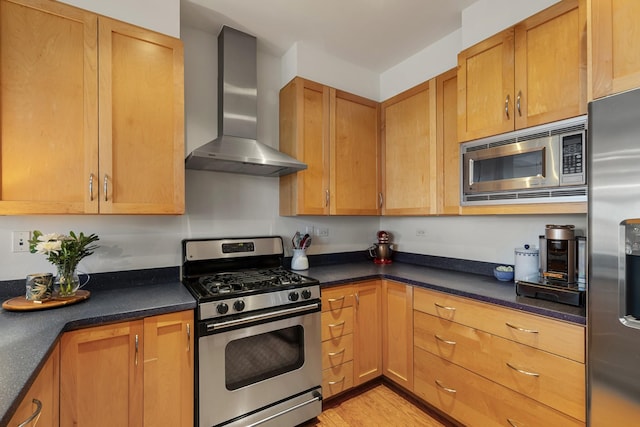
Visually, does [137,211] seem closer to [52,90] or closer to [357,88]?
[52,90]

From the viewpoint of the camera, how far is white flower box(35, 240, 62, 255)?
1.43 m

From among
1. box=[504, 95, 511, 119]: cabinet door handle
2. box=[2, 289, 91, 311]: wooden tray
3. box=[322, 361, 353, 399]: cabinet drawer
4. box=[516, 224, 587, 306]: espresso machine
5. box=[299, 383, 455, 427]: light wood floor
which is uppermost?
box=[504, 95, 511, 119]: cabinet door handle

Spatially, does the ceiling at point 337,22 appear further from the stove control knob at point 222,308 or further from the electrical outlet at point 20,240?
the stove control knob at point 222,308

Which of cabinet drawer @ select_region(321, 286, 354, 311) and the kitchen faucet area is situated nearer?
the kitchen faucet area

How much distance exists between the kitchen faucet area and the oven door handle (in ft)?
0.04

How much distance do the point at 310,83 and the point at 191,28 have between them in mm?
947

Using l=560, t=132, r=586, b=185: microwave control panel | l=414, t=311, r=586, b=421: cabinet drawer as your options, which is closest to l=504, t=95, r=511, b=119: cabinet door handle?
l=560, t=132, r=586, b=185: microwave control panel

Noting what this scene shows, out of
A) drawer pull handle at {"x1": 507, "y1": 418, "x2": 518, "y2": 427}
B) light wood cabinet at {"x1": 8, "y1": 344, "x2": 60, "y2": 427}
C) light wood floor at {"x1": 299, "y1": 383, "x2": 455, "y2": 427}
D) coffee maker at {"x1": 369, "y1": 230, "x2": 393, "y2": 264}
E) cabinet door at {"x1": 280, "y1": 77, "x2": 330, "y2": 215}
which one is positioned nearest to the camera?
light wood cabinet at {"x1": 8, "y1": 344, "x2": 60, "y2": 427}

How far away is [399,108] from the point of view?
254cm

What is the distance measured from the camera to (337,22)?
2080 millimetres

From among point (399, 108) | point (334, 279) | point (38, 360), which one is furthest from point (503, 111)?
point (38, 360)

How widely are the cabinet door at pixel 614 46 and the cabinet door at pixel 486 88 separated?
45 cm

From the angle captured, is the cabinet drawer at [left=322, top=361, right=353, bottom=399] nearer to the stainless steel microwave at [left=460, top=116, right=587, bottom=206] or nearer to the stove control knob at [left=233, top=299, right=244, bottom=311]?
the stove control knob at [left=233, top=299, right=244, bottom=311]

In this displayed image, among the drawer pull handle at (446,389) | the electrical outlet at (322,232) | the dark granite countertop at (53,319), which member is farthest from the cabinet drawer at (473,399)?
the dark granite countertop at (53,319)
